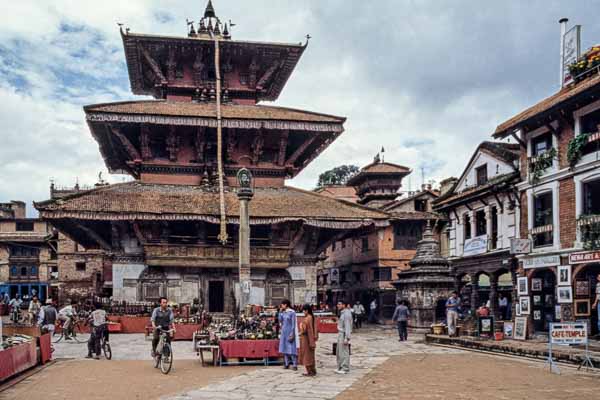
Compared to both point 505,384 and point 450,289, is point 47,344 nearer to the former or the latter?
point 505,384

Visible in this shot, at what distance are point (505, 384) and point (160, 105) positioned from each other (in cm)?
2495

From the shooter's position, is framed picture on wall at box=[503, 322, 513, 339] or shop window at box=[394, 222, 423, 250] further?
shop window at box=[394, 222, 423, 250]

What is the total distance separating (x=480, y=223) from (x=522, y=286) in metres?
6.09

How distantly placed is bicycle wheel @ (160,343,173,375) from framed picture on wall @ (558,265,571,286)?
13.4 meters

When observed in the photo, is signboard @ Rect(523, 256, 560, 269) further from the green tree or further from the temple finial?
the green tree

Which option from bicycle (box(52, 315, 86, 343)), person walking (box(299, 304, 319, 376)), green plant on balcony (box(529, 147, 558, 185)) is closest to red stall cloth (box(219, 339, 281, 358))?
person walking (box(299, 304, 319, 376))

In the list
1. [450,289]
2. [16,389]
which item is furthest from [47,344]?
[450,289]

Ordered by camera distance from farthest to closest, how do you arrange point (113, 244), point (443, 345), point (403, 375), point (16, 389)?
point (113, 244)
point (443, 345)
point (403, 375)
point (16, 389)

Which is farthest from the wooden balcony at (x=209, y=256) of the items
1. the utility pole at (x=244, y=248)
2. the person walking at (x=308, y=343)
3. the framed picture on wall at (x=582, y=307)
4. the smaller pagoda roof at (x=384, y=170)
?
the smaller pagoda roof at (x=384, y=170)

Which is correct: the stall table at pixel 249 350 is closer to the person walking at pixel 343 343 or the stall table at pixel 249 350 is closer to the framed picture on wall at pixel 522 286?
the person walking at pixel 343 343

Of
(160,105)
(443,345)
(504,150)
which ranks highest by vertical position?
(160,105)

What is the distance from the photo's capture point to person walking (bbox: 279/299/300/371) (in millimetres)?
16734

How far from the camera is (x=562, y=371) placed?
53.8 ft

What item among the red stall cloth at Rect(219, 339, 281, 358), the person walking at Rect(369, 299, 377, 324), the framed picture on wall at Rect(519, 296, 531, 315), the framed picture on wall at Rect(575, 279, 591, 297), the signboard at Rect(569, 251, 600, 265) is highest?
the signboard at Rect(569, 251, 600, 265)
